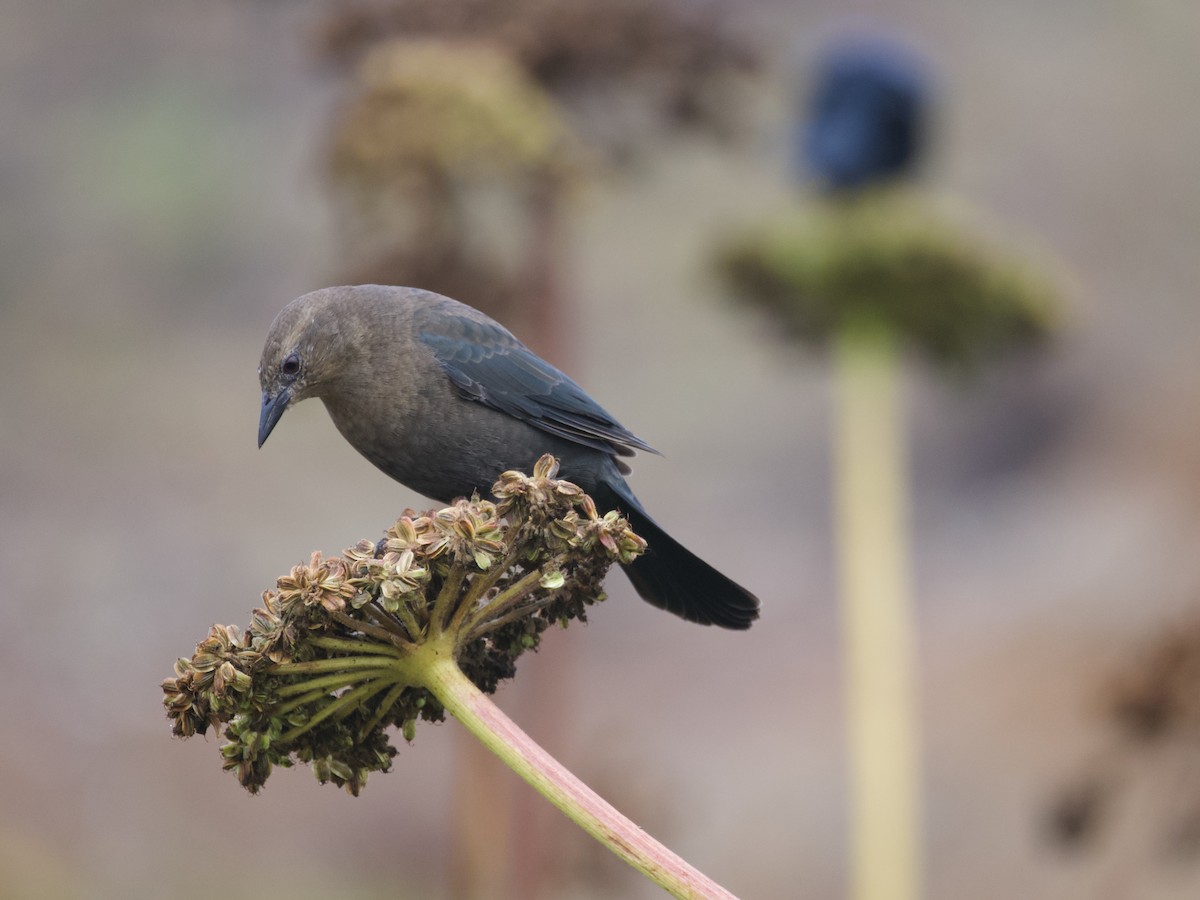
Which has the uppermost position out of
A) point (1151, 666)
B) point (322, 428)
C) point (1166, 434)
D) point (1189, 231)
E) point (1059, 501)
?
point (1189, 231)

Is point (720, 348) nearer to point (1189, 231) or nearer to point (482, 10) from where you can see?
point (1189, 231)

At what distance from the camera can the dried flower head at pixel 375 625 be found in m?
2.85

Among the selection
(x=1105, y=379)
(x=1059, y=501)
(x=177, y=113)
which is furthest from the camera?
(x=177, y=113)

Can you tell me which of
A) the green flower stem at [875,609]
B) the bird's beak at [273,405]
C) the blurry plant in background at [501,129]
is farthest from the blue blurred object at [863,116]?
the bird's beak at [273,405]

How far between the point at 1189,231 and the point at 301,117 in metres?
12.1

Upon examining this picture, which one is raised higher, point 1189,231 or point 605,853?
point 1189,231

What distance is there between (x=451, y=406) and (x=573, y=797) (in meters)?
1.82

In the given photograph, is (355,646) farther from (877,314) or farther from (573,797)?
(877,314)

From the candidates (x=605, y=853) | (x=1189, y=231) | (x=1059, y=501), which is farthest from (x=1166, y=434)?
(x=605, y=853)

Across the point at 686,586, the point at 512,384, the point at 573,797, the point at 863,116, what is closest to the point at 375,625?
the point at 573,797

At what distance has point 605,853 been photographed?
7.04 m

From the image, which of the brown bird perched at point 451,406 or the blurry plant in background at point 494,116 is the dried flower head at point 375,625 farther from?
the blurry plant in background at point 494,116

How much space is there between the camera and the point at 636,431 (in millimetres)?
18484

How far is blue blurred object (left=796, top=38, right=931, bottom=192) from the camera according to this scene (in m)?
7.79
